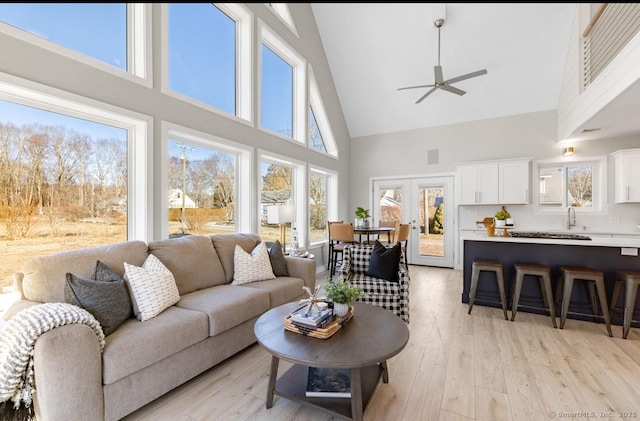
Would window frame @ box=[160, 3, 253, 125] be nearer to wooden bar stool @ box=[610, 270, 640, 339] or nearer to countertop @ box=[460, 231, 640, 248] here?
countertop @ box=[460, 231, 640, 248]

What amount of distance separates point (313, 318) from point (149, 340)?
1.03 metres

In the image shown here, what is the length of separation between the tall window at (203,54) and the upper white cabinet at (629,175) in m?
5.80

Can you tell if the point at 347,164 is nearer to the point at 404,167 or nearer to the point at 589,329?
the point at 404,167

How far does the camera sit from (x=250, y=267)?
3100 mm

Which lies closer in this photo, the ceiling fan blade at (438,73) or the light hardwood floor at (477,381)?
the light hardwood floor at (477,381)

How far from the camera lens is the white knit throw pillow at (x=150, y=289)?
211cm

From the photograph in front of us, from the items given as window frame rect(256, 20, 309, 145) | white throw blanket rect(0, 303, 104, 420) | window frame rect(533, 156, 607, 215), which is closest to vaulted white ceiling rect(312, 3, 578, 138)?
window frame rect(256, 20, 309, 145)

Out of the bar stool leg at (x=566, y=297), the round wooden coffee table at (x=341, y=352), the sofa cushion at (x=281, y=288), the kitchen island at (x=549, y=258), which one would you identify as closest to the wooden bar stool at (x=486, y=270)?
the kitchen island at (x=549, y=258)

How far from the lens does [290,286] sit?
310cm

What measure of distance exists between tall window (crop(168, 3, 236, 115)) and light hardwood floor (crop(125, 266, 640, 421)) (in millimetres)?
2946

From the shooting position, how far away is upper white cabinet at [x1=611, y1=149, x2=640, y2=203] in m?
4.42

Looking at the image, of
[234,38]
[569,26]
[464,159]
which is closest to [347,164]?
[464,159]

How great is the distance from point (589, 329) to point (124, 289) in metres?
4.28

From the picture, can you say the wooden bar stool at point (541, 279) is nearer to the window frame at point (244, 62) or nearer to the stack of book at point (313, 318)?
the stack of book at point (313, 318)
